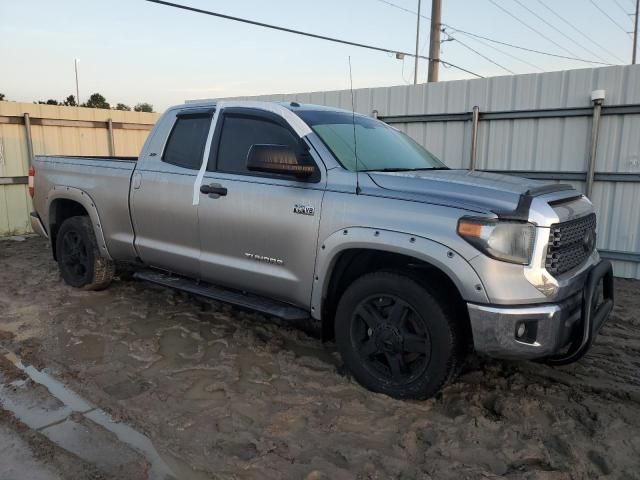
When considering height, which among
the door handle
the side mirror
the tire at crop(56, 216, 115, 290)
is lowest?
the tire at crop(56, 216, 115, 290)

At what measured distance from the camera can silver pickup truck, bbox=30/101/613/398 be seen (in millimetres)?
2906

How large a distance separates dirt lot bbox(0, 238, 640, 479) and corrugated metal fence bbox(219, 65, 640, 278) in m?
2.33

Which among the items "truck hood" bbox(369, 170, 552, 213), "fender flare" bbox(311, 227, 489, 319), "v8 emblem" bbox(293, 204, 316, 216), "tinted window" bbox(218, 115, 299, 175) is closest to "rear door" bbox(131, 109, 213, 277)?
"tinted window" bbox(218, 115, 299, 175)

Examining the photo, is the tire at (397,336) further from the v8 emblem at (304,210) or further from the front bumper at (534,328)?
the v8 emblem at (304,210)

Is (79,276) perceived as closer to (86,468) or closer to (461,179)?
(86,468)

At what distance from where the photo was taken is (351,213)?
3363mm

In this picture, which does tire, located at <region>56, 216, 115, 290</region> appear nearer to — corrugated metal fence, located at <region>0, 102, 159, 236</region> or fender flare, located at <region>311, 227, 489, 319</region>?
fender flare, located at <region>311, 227, 489, 319</region>

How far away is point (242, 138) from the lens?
4.18 metres

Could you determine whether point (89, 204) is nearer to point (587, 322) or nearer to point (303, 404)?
point (303, 404)

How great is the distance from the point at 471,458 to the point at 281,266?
175 cm

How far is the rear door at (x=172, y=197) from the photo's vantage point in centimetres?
435

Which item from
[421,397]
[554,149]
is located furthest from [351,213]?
[554,149]

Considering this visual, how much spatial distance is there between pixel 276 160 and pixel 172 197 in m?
1.39

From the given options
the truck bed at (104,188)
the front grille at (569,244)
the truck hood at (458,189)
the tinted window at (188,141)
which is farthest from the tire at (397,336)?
the truck bed at (104,188)
